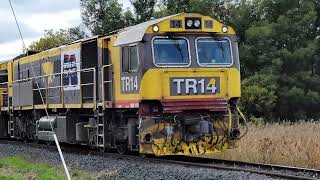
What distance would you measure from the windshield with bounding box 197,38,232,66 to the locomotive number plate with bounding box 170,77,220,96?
1.57ft

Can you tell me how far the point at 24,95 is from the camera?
22.3 metres

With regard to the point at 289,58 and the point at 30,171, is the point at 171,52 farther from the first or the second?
the point at 289,58

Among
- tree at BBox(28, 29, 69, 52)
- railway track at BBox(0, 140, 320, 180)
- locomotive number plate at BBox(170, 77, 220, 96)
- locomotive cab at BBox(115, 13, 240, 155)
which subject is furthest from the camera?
tree at BBox(28, 29, 69, 52)

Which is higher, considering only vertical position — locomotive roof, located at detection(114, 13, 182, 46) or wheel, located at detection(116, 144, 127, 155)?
locomotive roof, located at detection(114, 13, 182, 46)

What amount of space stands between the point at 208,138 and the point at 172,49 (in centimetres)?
234

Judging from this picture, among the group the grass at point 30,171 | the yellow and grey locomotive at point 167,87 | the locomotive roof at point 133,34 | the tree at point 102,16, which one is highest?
the tree at point 102,16

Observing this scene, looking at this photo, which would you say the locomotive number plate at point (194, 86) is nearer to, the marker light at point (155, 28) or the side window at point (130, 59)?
the side window at point (130, 59)

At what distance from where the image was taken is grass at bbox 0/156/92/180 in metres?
11.5

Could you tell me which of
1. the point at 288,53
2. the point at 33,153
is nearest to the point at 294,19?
the point at 288,53

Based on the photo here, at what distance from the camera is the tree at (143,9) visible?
46750 millimetres

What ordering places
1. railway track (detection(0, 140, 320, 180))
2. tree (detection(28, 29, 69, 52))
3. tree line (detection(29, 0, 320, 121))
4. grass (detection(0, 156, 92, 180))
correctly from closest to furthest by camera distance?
railway track (detection(0, 140, 320, 180)) < grass (detection(0, 156, 92, 180)) < tree line (detection(29, 0, 320, 121)) < tree (detection(28, 29, 69, 52))

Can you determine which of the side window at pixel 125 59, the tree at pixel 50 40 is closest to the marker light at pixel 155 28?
the side window at pixel 125 59

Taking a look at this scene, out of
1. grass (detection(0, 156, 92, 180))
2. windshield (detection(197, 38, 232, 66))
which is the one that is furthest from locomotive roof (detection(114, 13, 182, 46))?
grass (detection(0, 156, 92, 180))

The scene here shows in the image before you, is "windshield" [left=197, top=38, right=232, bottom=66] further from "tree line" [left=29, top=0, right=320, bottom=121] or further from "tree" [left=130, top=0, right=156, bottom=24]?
"tree" [left=130, top=0, right=156, bottom=24]
